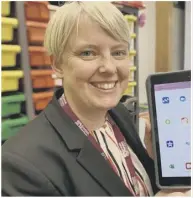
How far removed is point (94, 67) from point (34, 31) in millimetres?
1086

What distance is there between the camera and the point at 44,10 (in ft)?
5.42

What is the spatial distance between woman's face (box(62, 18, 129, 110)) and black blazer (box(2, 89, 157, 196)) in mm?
79

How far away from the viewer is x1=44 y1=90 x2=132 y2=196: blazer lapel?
649 millimetres

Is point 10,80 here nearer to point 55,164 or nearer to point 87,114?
point 87,114

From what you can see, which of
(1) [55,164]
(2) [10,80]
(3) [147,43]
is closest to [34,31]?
(2) [10,80]

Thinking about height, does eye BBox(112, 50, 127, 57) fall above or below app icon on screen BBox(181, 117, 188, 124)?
above

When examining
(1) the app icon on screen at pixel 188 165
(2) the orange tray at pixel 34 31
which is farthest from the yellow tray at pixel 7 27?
(1) the app icon on screen at pixel 188 165

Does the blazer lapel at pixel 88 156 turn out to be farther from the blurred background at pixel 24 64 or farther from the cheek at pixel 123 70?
the blurred background at pixel 24 64

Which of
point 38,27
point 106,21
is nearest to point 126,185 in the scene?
point 106,21

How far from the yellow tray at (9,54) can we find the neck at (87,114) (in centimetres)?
87

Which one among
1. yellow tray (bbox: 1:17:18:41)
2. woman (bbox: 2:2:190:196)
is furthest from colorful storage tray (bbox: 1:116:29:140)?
woman (bbox: 2:2:190:196)

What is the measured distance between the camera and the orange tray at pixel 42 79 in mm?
1679

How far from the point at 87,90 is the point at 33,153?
0.20m

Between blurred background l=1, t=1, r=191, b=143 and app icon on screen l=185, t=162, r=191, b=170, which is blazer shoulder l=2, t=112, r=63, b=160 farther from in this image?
blurred background l=1, t=1, r=191, b=143
